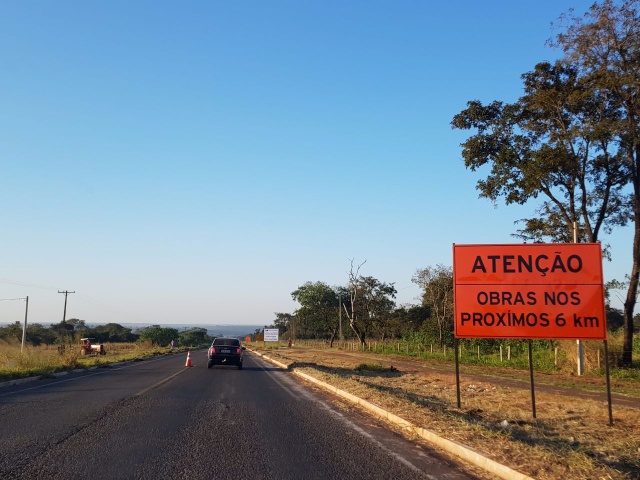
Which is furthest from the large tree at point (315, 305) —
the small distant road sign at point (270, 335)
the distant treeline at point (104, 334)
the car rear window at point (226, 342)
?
the car rear window at point (226, 342)

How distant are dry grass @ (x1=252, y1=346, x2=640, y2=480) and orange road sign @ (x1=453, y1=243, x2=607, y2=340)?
6.06ft

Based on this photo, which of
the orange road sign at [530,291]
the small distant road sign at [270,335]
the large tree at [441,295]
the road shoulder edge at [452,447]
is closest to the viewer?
the road shoulder edge at [452,447]

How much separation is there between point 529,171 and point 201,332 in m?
163

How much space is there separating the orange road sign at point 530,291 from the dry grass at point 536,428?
1848 mm

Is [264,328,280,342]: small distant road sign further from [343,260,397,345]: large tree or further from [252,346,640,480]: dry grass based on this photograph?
[252,346,640,480]: dry grass

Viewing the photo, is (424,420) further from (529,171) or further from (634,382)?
(529,171)

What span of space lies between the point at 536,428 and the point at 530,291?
3.03 metres

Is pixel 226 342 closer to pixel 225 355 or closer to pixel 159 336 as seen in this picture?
pixel 225 355

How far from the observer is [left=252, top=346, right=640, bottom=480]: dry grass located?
21.1 ft

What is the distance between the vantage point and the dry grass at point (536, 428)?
253 inches

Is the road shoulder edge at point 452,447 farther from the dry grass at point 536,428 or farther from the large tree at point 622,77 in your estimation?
the large tree at point 622,77

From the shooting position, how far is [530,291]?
11414 mm

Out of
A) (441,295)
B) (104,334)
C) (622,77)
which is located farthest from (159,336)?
(622,77)

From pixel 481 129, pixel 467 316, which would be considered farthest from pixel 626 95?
pixel 467 316
